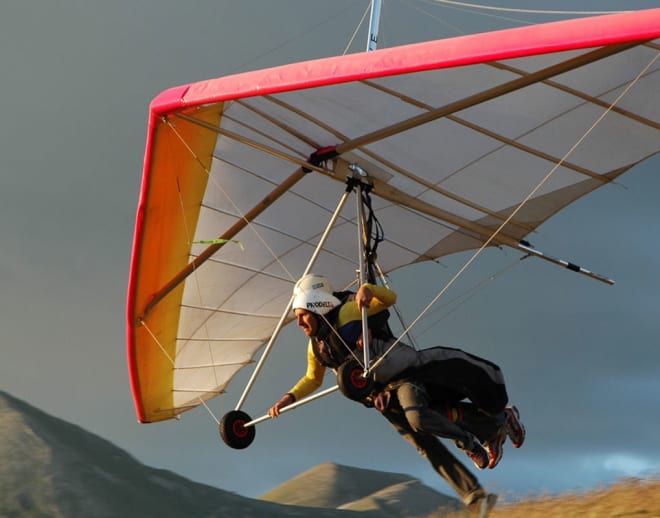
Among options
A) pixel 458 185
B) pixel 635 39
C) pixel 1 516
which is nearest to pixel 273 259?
pixel 458 185

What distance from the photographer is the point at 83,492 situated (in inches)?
7057

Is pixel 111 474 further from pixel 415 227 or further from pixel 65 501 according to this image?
pixel 415 227

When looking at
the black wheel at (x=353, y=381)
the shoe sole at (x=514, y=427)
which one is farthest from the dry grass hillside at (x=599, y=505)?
the black wheel at (x=353, y=381)

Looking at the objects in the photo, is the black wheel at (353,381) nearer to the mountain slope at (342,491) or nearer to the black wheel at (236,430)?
the black wheel at (236,430)

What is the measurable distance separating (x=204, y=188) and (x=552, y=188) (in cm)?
397

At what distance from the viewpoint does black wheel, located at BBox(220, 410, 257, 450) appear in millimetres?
10867

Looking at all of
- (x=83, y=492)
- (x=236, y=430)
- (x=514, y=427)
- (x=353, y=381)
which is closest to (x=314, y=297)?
(x=353, y=381)

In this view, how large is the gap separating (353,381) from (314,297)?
871mm

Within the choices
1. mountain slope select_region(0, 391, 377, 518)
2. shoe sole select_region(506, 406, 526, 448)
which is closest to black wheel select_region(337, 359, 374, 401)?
shoe sole select_region(506, 406, 526, 448)

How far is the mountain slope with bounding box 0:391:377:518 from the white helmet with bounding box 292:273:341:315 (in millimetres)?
162750

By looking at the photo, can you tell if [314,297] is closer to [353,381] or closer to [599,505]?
[353,381]

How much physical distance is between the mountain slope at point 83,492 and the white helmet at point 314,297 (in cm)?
16275

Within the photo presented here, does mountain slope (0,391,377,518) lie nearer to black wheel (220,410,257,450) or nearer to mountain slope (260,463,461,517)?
mountain slope (260,463,461,517)

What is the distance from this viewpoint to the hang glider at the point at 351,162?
891cm
